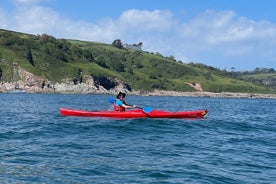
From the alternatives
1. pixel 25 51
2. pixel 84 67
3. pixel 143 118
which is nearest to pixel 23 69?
pixel 25 51

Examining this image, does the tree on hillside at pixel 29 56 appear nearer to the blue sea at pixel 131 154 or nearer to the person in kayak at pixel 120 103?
the person in kayak at pixel 120 103

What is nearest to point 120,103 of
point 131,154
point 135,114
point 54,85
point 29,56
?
point 135,114

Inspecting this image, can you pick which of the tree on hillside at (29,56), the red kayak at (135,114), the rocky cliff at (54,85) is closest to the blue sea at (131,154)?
the red kayak at (135,114)

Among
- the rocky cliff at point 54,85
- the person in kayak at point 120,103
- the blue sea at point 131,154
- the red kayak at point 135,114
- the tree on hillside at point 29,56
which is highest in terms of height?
the tree on hillside at point 29,56

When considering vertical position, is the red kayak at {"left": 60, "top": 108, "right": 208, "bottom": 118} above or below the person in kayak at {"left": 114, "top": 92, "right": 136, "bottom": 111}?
below

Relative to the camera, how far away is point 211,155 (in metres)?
20.3

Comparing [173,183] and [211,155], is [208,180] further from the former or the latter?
[211,155]

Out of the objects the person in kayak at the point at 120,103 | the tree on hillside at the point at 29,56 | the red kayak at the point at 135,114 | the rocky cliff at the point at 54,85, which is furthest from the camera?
the tree on hillside at the point at 29,56

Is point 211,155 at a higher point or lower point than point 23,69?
lower

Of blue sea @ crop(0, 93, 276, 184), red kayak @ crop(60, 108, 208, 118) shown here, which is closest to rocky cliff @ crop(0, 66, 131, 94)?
red kayak @ crop(60, 108, 208, 118)

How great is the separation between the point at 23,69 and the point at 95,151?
14691cm

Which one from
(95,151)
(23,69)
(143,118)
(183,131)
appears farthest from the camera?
(23,69)

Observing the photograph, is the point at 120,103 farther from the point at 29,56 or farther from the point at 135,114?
the point at 29,56

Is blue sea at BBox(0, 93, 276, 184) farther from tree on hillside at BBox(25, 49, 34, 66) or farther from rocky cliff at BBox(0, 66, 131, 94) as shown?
tree on hillside at BBox(25, 49, 34, 66)
